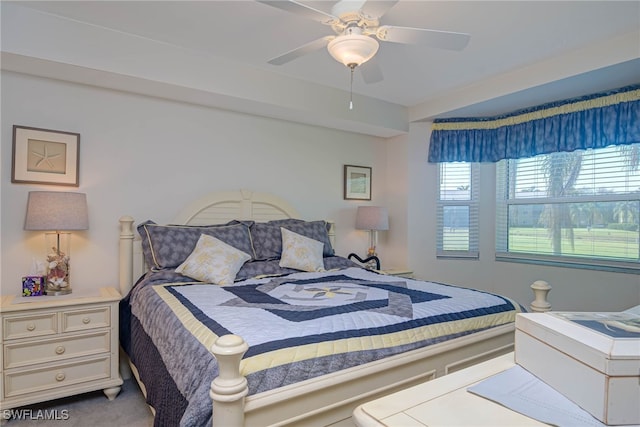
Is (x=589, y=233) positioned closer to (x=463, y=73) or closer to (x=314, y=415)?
(x=463, y=73)

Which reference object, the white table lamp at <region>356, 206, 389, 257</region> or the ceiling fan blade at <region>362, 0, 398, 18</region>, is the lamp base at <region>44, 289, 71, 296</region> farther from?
the white table lamp at <region>356, 206, 389, 257</region>

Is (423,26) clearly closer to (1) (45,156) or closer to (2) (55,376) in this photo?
(1) (45,156)

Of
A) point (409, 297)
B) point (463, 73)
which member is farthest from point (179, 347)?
point (463, 73)

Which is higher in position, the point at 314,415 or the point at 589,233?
the point at 589,233

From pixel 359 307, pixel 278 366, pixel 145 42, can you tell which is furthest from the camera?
pixel 145 42

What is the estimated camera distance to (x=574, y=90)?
9.93ft

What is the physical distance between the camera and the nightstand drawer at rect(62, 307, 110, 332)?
2.25 metres

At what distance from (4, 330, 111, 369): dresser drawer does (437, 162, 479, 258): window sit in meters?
3.29

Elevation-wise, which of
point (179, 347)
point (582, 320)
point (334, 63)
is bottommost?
point (179, 347)

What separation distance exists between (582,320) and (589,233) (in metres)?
3.15

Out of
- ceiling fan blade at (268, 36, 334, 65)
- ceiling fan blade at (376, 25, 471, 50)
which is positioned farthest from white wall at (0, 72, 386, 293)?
ceiling fan blade at (376, 25, 471, 50)

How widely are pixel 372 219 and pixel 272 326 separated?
254 centimetres

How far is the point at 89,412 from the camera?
225cm

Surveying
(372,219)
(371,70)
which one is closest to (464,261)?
(372,219)
